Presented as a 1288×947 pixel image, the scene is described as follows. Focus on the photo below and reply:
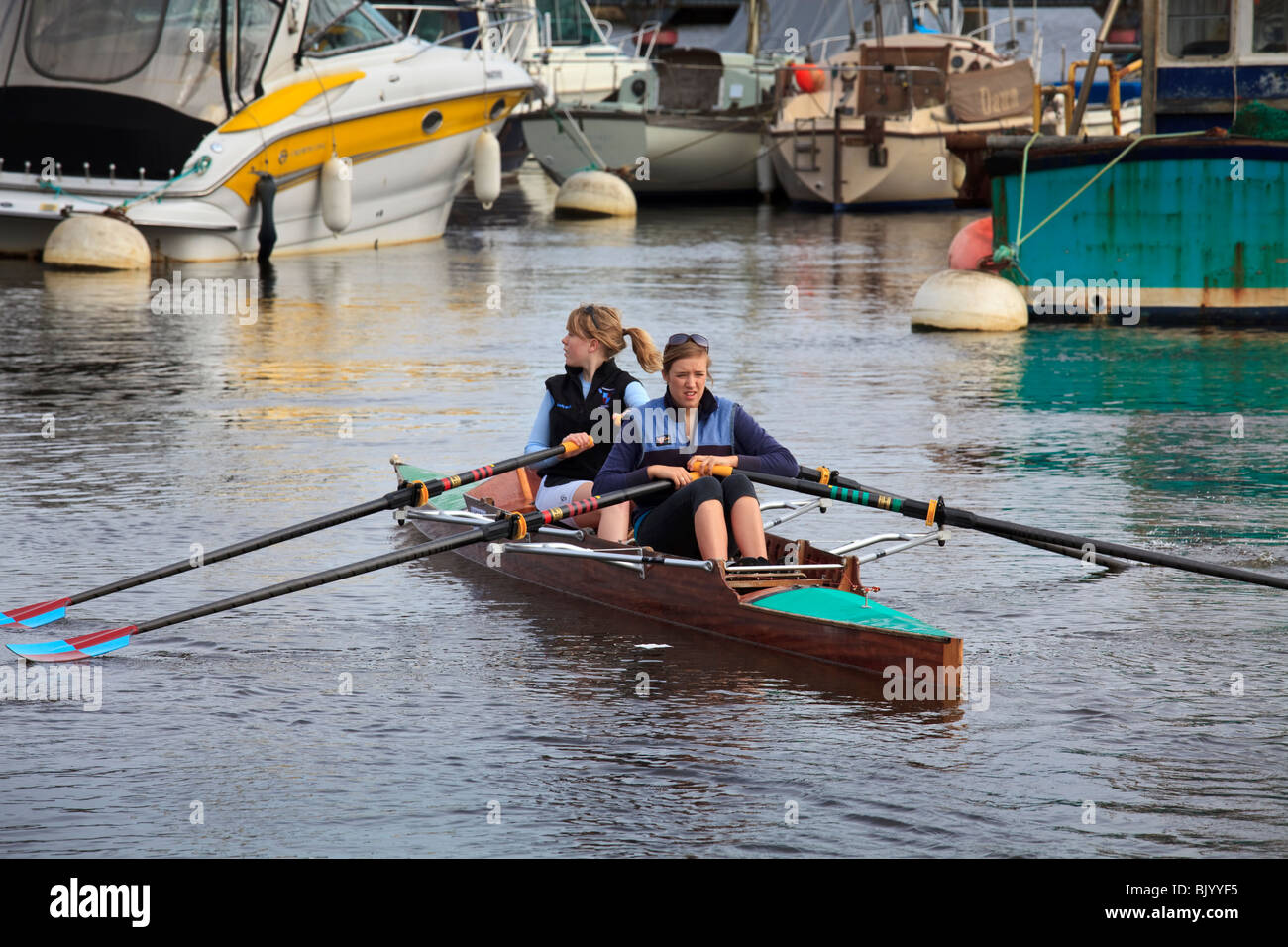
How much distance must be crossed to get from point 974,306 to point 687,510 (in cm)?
1105

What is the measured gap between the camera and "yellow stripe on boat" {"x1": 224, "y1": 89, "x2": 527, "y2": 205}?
24.6m

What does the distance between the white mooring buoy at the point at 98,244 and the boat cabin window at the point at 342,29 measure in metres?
3.67

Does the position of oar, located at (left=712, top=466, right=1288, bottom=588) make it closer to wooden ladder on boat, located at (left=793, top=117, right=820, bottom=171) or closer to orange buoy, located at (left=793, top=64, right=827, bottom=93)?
wooden ladder on boat, located at (left=793, top=117, right=820, bottom=171)

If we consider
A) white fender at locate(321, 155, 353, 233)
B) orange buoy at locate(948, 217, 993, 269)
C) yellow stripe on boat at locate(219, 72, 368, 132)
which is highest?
yellow stripe on boat at locate(219, 72, 368, 132)

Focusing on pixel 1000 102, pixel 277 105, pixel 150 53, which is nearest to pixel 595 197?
pixel 1000 102

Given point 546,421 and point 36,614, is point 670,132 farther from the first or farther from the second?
point 36,614

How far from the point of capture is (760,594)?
26.0 feet

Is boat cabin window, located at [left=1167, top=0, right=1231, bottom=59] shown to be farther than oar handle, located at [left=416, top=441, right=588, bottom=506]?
Yes

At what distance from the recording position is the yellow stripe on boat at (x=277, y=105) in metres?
24.5

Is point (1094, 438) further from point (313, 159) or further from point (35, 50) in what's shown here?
point (35, 50)

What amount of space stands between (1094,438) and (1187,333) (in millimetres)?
6165

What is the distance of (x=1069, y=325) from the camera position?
19328 millimetres

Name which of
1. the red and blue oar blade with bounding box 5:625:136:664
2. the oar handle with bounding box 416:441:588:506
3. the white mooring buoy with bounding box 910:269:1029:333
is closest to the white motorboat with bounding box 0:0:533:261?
the white mooring buoy with bounding box 910:269:1029:333
